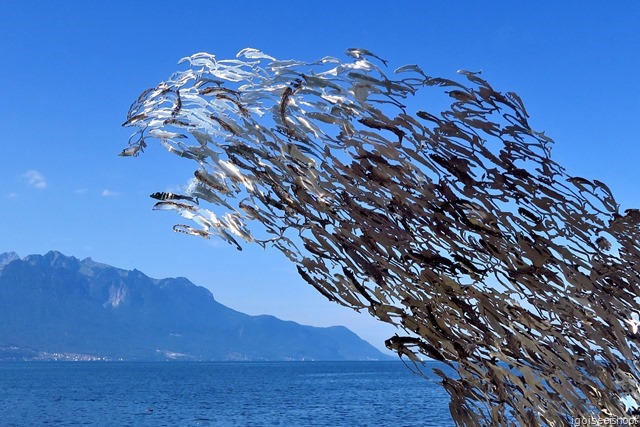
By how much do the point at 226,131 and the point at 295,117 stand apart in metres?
0.58

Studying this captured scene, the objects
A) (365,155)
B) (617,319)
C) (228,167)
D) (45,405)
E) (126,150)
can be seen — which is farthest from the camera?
(45,405)

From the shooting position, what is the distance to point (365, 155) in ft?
20.3

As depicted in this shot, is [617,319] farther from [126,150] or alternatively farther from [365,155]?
[126,150]

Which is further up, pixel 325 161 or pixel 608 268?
pixel 325 161

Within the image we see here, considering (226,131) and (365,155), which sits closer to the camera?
(365,155)

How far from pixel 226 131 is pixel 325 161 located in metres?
0.88

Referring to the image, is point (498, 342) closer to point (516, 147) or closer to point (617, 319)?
point (617, 319)

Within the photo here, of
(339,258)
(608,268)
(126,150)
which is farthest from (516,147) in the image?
(126,150)

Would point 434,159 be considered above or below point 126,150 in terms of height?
below

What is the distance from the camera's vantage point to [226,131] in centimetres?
668

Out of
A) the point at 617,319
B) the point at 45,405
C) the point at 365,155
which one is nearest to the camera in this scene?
the point at 617,319

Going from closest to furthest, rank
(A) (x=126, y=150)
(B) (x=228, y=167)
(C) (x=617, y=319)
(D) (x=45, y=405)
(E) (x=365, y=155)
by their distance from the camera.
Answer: (C) (x=617, y=319) < (E) (x=365, y=155) < (B) (x=228, y=167) < (A) (x=126, y=150) < (D) (x=45, y=405)

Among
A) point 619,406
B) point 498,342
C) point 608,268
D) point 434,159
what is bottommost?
point 619,406

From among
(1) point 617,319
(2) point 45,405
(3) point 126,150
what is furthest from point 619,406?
(2) point 45,405
